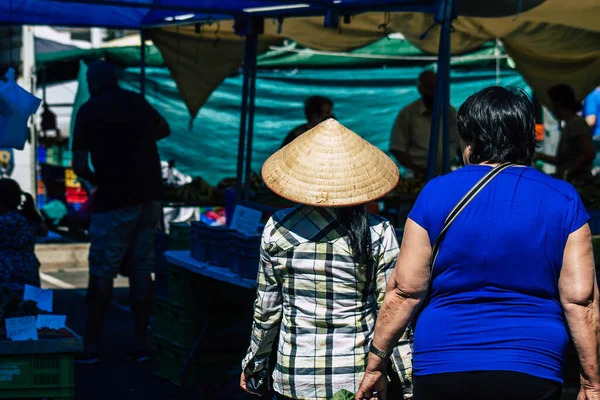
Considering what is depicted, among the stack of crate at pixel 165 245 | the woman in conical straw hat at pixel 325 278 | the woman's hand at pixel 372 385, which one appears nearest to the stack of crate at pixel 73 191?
the stack of crate at pixel 165 245

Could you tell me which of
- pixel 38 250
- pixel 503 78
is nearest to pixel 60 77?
pixel 38 250

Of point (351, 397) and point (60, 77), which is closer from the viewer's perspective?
point (351, 397)

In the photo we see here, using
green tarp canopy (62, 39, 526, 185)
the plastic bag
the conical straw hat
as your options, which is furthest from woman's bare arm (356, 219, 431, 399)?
green tarp canopy (62, 39, 526, 185)

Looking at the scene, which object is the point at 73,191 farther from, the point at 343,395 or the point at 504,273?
the point at 504,273

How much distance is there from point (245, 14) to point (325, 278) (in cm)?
495

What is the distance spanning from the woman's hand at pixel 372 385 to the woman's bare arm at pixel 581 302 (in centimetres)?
66

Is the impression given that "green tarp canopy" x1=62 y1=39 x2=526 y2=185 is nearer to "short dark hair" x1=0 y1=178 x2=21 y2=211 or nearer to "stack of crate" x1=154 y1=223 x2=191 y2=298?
"stack of crate" x1=154 y1=223 x2=191 y2=298

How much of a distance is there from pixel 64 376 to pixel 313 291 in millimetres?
1945

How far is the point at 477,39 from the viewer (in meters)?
9.73

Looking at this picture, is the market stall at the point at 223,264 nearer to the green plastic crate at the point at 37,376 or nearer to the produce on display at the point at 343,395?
the green plastic crate at the point at 37,376

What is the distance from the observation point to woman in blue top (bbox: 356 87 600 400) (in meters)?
2.89

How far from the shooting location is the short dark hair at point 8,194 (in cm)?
650

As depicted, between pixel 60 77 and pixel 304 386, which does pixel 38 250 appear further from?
pixel 304 386

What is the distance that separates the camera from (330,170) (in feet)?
12.2
